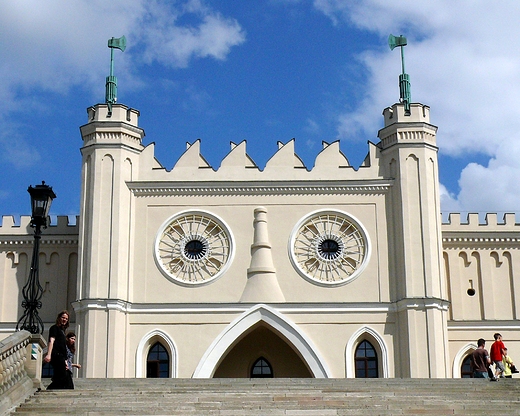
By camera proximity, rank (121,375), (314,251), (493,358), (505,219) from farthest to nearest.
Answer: (505,219)
(314,251)
(121,375)
(493,358)

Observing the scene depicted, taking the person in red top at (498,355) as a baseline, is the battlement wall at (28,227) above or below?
A: above

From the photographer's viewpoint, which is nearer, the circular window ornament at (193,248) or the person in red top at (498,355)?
the person in red top at (498,355)

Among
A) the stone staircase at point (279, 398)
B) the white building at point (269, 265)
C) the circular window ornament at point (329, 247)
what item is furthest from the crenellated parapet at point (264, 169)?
the stone staircase at point (279, 398)

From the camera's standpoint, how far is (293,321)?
1326 inches

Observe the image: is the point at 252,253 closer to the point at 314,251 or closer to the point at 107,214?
the point at 314,251

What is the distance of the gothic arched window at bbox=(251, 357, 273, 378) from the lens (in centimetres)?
3475

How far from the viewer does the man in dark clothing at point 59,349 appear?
19.3 m

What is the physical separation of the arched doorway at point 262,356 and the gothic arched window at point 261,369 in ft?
0.17

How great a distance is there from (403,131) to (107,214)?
443 inches

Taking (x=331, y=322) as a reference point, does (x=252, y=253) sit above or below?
above

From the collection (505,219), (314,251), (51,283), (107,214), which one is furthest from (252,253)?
(505,219)

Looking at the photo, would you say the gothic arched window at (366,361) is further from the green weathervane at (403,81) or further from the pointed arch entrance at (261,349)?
the green weathervane at (403,81)

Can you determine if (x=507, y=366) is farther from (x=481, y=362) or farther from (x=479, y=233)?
(x=479, y=233)

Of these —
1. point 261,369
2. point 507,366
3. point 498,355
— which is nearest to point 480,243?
point 261,369
